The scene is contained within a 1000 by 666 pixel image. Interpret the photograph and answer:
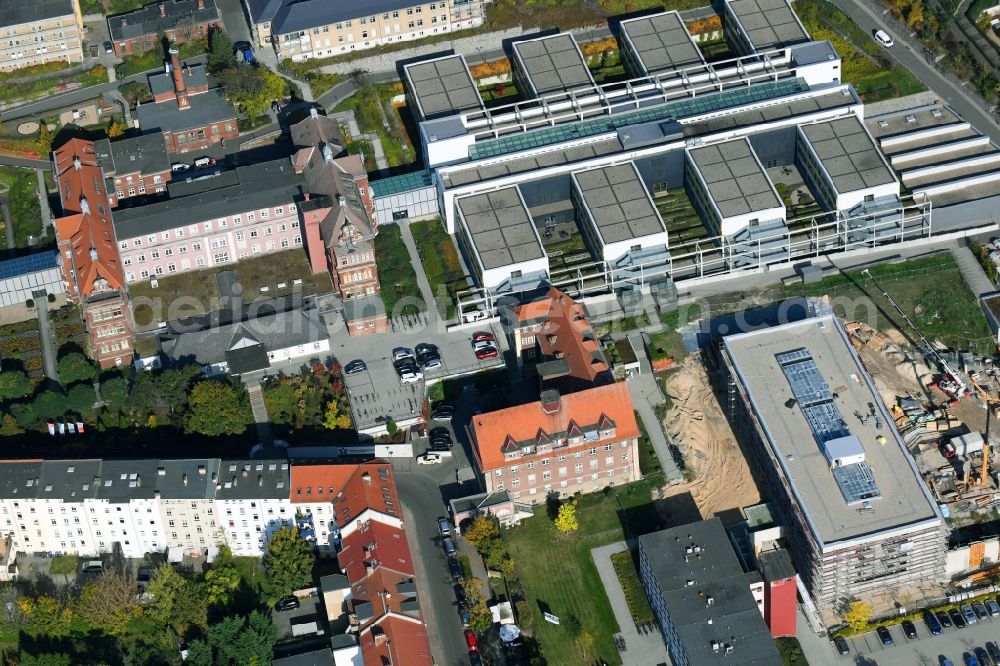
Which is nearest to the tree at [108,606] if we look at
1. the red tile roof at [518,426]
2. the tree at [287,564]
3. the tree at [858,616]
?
the tree at [287,564]

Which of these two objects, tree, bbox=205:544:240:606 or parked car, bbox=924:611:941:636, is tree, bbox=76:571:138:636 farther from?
parked car, bbox=924:611:941:636

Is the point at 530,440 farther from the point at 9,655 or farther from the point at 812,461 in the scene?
the point at 9,655

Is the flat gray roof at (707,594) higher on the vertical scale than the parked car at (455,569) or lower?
lower

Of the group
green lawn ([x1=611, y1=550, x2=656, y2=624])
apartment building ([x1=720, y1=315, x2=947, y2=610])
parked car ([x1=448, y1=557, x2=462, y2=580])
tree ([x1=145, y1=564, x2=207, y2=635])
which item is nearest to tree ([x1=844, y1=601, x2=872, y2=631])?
apartment building ([x1=720, y1=315, x2=947, y2=610])

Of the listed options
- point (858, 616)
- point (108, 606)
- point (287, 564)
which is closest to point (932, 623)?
point (858, 616)

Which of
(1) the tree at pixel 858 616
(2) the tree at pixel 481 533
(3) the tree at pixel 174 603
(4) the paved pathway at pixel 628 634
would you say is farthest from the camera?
(2) the tree at pixel 481 533

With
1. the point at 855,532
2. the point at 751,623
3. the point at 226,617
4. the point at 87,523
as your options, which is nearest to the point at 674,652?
the point at 751,623

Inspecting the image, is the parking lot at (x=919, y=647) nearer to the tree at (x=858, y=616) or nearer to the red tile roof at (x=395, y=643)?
the tree at (x=858, y=616)
